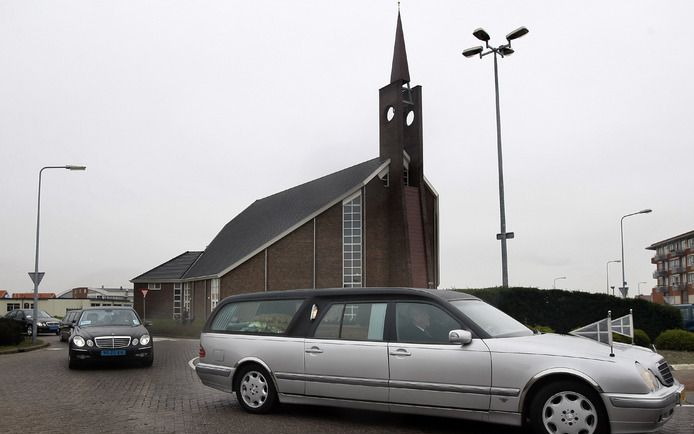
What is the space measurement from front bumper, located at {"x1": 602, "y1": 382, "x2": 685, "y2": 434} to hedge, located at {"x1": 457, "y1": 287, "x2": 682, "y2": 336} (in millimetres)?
16427

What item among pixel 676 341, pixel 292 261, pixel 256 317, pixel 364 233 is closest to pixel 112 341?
pixel 256 317

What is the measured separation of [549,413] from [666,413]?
111 centimetres

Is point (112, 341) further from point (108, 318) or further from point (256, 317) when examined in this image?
Answer: point (256, 317)

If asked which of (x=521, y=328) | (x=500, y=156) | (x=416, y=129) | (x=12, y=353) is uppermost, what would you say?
(x=416, y=129)

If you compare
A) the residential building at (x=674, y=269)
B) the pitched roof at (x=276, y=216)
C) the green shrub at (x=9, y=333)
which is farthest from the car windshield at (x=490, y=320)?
the residential building at (x=674, y=269)

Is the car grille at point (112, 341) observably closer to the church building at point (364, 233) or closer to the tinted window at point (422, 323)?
the tinted window at point (422, 323)

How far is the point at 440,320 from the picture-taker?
7.25m

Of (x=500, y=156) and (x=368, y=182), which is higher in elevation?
(x=368, y=182)

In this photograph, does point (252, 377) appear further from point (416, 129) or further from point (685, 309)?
point (416, 129)

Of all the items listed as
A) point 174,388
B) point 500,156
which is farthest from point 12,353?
point 500,156

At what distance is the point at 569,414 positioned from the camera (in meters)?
6.37

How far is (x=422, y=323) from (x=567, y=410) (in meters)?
1.79

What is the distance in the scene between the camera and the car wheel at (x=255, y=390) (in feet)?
27.3

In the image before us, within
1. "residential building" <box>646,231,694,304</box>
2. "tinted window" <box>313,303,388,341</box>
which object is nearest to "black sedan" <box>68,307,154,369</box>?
"tinted window" <box>313,303,388,341</box>
